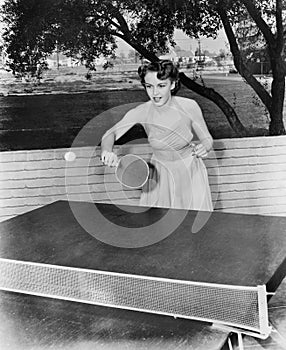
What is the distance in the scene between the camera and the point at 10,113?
3623 mm

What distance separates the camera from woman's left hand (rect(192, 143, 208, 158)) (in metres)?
3.37

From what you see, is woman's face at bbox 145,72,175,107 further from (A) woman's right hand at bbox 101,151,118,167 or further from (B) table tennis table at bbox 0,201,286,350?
(B) table tennis table at bbox 0,201,286,350

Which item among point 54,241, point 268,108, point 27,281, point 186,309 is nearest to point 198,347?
point 186,309

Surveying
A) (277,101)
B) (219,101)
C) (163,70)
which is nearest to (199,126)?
(219,101)

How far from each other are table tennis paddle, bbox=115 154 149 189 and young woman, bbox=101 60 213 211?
0.44 metres

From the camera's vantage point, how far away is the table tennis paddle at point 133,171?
9.21 ft

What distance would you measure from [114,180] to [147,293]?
237 centimetres

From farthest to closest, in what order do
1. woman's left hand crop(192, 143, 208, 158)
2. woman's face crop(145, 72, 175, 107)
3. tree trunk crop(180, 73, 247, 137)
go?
tree trunk crop(180, 73, 247, 137) < woman's face crop(145, 72, 175, 107) < woman's left hand crop(192, 143, 208, 158)

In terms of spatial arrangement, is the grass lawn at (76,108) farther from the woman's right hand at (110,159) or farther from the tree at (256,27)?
the woman's right hand at (110,159)

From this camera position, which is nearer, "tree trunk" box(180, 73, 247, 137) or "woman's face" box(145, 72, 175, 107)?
"woman's face" box(145, 72, 175, 107)

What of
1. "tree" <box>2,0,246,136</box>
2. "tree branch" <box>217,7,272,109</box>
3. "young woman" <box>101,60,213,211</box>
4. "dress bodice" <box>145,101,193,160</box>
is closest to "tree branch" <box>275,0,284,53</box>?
"tree branch" <box>217,7,272,109</box>

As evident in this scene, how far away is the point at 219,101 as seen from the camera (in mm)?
3775

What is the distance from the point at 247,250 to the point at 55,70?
2.28 meters

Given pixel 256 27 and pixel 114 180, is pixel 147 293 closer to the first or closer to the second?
pixel 114 180
